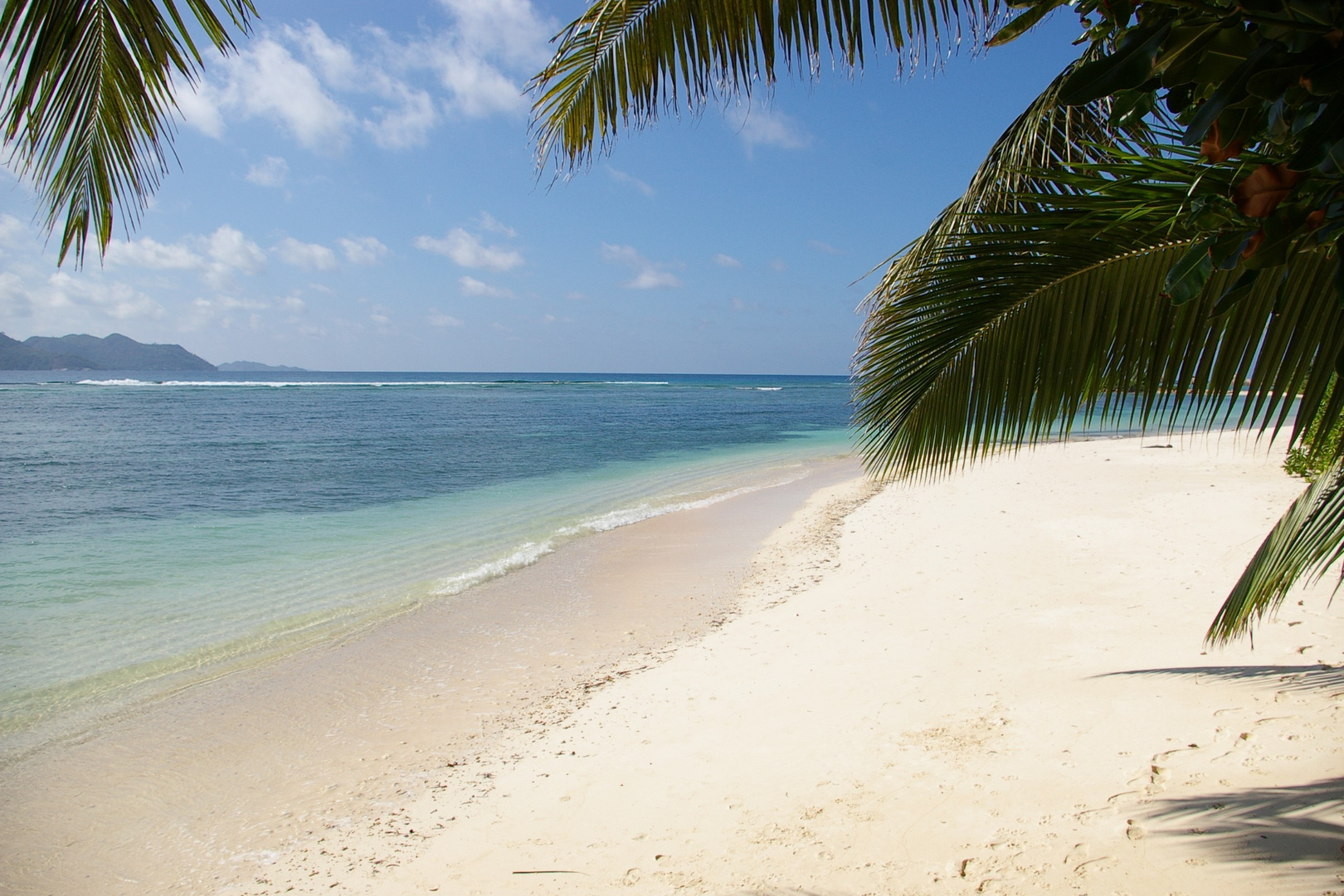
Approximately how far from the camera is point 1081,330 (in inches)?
82.9

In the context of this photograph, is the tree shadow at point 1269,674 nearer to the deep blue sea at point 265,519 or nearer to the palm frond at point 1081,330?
the palm frond at point 1081,330

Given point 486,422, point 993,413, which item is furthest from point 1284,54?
point 486,422

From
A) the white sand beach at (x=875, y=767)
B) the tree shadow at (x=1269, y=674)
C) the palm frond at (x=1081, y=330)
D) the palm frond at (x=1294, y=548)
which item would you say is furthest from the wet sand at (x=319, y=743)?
the palm frond at (x=1294, y=548)

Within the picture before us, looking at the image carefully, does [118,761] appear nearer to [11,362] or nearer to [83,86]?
[83,86]

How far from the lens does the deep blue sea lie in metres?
7.34

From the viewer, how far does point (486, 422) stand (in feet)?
118

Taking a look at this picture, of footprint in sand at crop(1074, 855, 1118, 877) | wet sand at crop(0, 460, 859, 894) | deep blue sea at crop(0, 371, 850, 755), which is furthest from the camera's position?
deep blue sea at crop(0, 371, 850, 755)

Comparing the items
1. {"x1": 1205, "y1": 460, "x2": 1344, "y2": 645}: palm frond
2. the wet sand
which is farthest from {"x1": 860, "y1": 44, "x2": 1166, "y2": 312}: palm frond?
the wet sand

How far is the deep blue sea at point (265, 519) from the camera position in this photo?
289 inches

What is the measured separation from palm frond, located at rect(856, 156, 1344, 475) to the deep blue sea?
6804 millimetres

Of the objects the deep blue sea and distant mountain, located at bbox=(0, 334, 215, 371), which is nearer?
the deep blue sea

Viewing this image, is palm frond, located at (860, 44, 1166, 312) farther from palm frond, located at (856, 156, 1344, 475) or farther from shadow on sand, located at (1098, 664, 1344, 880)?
shadow on sand, located at (1098, 664, 1344, 880)

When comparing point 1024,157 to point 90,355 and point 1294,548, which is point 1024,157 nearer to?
point 1294,548

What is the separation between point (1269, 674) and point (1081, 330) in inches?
136
